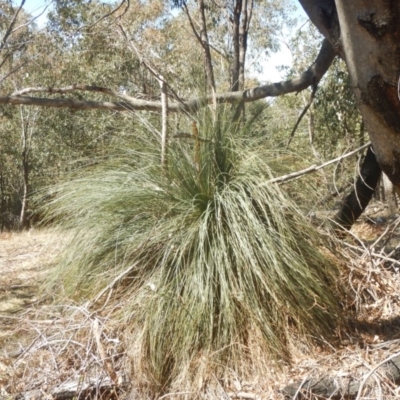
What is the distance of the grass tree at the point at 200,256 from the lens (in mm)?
3795

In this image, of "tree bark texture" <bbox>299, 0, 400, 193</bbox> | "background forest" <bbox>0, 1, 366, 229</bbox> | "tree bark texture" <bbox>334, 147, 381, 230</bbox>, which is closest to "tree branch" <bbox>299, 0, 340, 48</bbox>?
"tree bark texture" <bbox>299, 0, 400, 193</bbox>

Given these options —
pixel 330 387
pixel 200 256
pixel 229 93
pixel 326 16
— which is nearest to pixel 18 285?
pixel 229 93

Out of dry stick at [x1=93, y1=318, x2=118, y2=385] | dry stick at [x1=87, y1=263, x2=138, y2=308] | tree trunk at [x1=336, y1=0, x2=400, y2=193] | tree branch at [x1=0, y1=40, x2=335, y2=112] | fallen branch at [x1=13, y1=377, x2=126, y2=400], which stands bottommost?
fallen branch at [x1=13, y1=377, x2=126, y2=400]

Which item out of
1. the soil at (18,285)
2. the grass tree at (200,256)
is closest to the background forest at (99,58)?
the soil at (18,285)

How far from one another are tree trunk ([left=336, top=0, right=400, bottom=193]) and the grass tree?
1.29 m

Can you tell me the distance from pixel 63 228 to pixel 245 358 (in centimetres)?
169

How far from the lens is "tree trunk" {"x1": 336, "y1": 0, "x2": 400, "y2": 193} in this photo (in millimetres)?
2477

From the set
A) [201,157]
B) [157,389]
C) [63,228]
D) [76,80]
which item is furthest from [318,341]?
[76,80]

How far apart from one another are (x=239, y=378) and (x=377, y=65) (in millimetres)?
1996

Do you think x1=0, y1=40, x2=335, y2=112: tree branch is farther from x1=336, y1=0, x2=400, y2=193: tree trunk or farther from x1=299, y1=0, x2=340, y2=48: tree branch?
x1=336, y1=0, x2=400, y2=193: tree trunk

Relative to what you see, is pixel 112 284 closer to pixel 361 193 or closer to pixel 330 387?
pixel 330 387

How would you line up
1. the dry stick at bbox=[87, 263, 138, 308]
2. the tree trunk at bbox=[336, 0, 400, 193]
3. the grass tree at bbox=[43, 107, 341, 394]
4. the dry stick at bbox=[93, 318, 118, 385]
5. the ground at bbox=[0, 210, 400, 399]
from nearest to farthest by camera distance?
the tree trunk at bbox=[336, 0, 400, 193]
the dry stick at bbox=[93, 318, 118, 385]
the ground at bbox=[0, 210, 400, 399]
the grass tree at bbox=[43, 107, 341, 394]
the dry stick at bbox=[87, 263, 138, 308]

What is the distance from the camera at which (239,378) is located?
3.73 meters

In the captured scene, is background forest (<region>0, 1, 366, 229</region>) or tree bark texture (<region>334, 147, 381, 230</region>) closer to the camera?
tree bark texture (<region>334, 147, 381, 230</region>)
